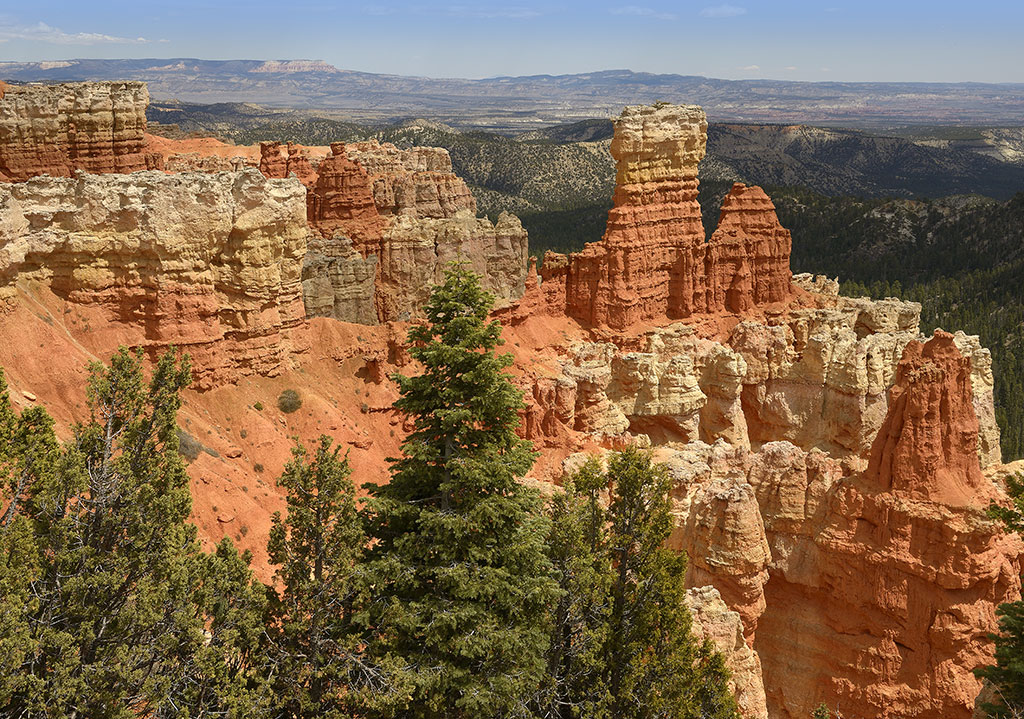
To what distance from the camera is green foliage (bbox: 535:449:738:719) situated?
17469 mm

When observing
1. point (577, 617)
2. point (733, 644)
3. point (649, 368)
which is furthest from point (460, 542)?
point (649, 368)

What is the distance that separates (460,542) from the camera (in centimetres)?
1659

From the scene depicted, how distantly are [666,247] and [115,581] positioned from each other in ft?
122

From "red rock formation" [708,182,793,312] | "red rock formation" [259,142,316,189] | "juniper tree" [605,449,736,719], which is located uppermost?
"red rock formation" [259,142,316,189]

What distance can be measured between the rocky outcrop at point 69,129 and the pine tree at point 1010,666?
47035 mm

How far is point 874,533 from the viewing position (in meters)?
25.3

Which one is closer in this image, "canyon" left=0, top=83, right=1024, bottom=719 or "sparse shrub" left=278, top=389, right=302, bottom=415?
"canyon" left=0, top=83, right=1024, bottom=719

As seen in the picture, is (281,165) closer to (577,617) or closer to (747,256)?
(747,256)

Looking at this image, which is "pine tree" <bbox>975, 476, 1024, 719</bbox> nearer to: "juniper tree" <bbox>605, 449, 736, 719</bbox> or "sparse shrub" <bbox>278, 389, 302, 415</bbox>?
"juniper tree" <bbox>605, 449, 736, 719</bbox>

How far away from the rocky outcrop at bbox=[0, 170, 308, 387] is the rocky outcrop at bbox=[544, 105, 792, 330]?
53.3ft

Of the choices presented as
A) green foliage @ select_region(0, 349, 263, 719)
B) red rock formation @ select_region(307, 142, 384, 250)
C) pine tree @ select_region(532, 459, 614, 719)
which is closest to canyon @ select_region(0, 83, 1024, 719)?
red rock formation @ select_region(307, 142, 384, 250)

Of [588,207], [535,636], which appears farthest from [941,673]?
[588,207]

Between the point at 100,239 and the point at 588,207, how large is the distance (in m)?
118

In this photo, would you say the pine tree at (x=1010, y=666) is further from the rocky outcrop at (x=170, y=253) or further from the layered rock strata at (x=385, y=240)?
the rocky outcrop at (x=170, y=253)
